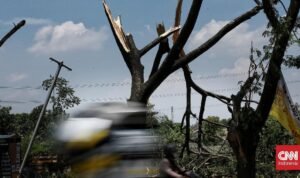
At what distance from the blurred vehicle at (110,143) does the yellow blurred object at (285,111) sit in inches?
431

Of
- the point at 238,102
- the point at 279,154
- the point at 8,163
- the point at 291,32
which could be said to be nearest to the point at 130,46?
the point at 238,102

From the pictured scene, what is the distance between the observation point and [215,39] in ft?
54.6

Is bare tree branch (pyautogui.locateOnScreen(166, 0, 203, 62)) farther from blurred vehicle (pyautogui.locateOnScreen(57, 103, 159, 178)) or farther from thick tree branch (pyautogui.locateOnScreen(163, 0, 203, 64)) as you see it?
blurred vehicle (pyautogui.locateOnScreen(57, 103, 159, 178))

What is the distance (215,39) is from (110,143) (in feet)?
35.2

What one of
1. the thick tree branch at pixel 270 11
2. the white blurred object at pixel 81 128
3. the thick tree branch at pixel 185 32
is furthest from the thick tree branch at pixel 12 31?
the white blurred object at pixel 81 128

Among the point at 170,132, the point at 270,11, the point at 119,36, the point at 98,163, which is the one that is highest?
the point at 270,11

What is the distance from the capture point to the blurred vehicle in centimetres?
622

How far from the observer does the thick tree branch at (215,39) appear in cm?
1666

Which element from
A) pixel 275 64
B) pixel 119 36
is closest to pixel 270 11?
pixel 275 64

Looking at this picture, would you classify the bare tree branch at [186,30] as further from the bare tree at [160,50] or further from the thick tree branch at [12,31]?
the thick tree branch at [12,31]

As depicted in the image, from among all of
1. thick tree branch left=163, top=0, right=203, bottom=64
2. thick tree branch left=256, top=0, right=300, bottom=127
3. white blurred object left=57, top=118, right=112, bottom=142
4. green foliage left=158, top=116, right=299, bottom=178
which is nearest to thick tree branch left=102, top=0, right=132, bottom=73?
thick tree branch left=163, top=0, right=203, bottom=64

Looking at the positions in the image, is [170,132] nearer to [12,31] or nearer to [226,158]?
[226,158]

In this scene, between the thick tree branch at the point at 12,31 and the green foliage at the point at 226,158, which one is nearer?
the thick tree branch at the point at 12,31

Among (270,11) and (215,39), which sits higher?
(270,11)
